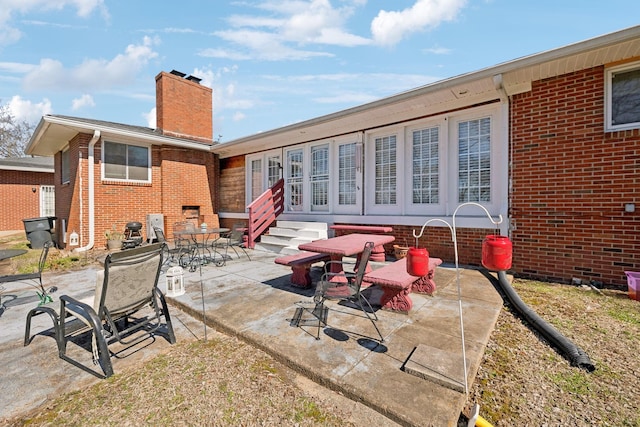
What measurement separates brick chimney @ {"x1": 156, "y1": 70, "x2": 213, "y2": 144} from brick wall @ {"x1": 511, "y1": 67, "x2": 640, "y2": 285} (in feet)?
36.8

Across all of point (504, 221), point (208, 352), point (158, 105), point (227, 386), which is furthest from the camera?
point (158, 105)

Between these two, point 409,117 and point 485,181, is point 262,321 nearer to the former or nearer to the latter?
point 485,181

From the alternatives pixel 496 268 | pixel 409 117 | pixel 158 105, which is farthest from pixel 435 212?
pixel 158 105

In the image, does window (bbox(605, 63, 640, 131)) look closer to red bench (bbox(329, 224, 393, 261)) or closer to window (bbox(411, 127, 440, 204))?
window (bbox(411, 127, 440, 204))

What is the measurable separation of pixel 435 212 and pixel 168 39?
7460 millimetres

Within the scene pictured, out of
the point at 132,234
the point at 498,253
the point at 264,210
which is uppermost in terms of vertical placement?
the point at 264,210

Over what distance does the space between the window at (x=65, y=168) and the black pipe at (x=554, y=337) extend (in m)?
12.8

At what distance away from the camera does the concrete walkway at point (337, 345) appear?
2.02 meters

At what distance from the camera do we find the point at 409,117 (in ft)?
21.7

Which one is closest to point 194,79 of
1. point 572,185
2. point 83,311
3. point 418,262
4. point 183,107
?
point 183,107

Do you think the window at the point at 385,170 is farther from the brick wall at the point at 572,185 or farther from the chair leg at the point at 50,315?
the chair leg at the point at 50,315

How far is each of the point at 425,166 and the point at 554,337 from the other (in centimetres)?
449

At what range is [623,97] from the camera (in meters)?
4.32

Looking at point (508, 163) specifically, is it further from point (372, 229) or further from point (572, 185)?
point (372, 229)
